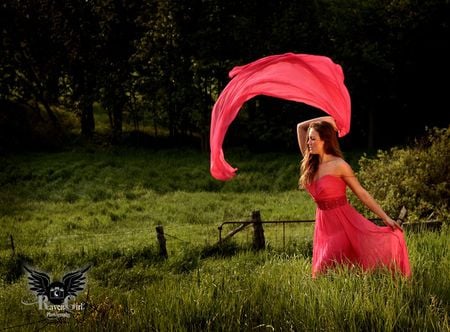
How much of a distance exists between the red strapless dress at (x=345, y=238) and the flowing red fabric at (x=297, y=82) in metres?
0.82

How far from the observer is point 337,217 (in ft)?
17.0

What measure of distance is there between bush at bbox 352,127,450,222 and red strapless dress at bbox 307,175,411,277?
5.78 meters

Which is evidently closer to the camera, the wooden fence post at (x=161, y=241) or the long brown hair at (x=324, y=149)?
the long brown hair at (x=324, y=149)

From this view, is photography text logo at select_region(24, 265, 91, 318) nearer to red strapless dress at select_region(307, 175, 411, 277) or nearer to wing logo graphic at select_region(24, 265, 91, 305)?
wing logo graphic at select_region(24, 265, 91, 305)

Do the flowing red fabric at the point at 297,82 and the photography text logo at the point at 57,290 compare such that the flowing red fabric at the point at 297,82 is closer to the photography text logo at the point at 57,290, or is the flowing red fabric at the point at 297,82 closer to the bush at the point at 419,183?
the photography text logo at the point at 57,290

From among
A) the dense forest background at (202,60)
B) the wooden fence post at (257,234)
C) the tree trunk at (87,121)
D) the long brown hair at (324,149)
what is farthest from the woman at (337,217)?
the tree trunk at (87,121)

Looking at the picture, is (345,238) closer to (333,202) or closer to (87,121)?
(333,202)

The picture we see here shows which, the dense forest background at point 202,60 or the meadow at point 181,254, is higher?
the dense forest background at point 202,60

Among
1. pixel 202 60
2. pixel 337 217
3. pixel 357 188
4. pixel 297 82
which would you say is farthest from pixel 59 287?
pixel 202 60

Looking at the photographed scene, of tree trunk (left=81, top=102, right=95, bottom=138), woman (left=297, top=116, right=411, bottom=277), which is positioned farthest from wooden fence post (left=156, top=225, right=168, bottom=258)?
tree trunk (left=81, top=102, right=95, bottom=138)

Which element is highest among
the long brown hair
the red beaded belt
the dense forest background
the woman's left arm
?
the dense forest background

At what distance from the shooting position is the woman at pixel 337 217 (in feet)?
16.5

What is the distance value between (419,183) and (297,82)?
682 centimetres

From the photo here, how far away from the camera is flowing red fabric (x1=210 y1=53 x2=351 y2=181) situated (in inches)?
205
